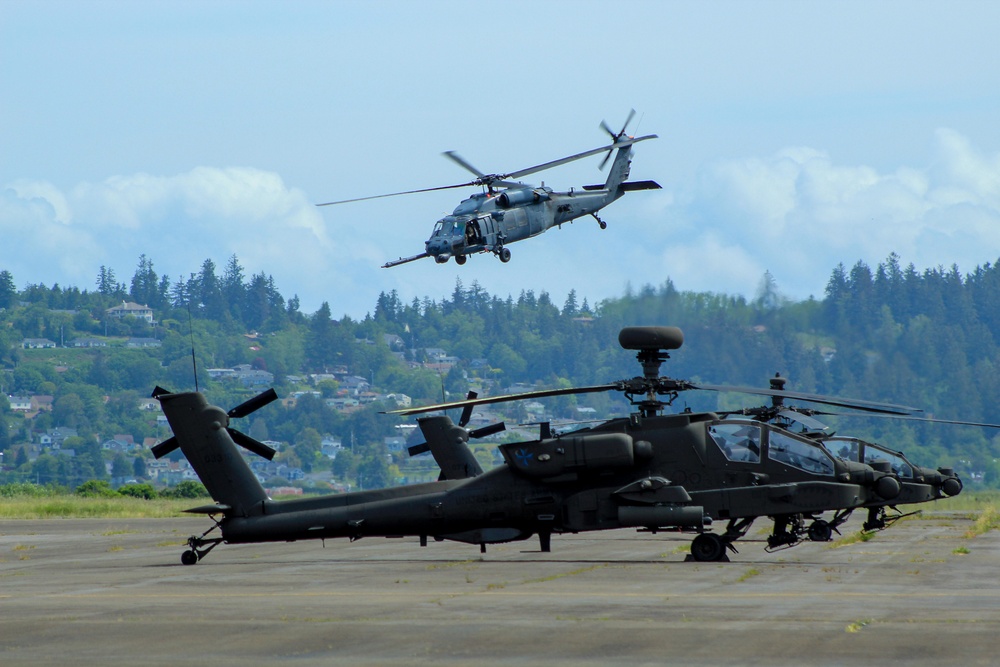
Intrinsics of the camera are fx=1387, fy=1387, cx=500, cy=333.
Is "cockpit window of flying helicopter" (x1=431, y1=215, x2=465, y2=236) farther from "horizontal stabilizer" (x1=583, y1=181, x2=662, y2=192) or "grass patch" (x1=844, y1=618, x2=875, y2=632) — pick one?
"grass patch" (x1=844, y1=618, x2=875, y2=632)

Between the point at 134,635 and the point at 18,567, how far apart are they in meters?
12.8

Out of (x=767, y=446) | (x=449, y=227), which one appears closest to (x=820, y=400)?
(x=767, y=446)

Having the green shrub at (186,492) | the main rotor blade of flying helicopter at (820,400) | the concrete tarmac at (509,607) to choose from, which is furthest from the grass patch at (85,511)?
the main rotor blade of flying helicopter at (820,400)

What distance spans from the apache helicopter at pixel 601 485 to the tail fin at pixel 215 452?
2 centimetres

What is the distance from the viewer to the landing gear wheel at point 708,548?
26.1 meters

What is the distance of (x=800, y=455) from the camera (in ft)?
85.6

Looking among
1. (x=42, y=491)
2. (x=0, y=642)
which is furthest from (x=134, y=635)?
(x=42, y=491)

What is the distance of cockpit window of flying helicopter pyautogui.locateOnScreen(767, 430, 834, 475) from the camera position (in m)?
26.0

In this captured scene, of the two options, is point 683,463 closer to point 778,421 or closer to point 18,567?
point 778,421

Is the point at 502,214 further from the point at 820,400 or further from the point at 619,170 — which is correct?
the point at 820,400

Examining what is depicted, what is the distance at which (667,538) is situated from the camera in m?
35.9

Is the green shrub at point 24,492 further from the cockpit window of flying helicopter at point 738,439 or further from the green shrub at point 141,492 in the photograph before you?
the cockpit window of flying helicopter at point 738,439

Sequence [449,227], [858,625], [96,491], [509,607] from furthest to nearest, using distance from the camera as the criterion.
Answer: [96,491]
[449,227]
[509,607]
[858,625]

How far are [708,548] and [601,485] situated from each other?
233cm
